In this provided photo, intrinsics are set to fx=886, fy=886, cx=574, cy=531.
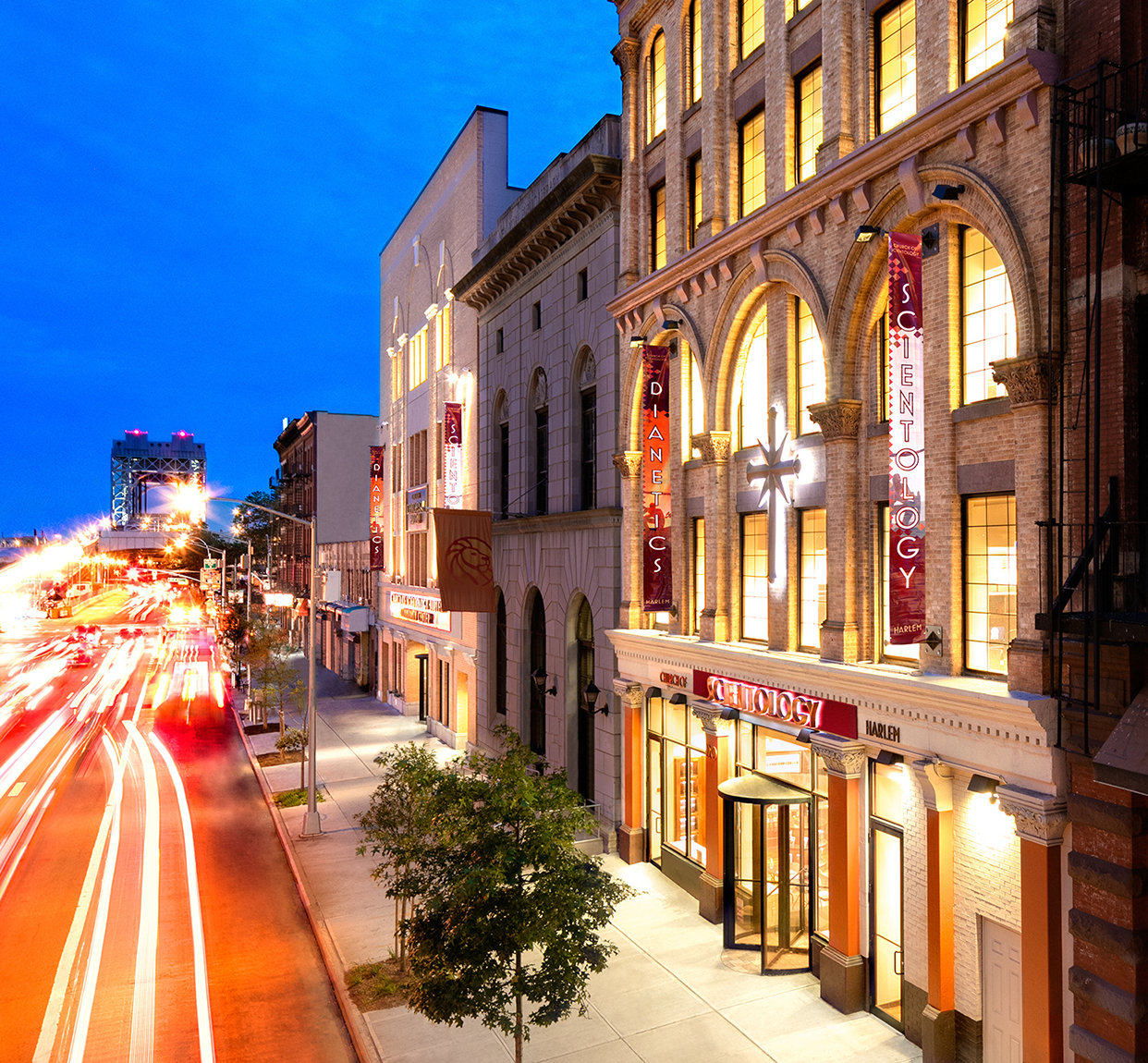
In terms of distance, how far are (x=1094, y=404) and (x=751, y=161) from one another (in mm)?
10438

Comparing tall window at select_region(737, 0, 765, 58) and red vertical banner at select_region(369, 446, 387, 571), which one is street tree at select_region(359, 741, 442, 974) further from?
red vertical banner at select_region(369, 446, 387, 571)

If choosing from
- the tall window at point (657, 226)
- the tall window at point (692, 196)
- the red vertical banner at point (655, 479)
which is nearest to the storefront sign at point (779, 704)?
the red vertical banner at point (655, 479)

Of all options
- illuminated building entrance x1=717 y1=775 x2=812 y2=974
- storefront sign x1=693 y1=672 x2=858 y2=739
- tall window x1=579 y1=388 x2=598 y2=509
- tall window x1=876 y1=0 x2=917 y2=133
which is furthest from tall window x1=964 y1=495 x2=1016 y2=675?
tall window x1=579 y1=388 x2=598 y2=509

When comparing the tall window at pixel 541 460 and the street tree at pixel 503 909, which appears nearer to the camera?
the street tree at pixel 503 909

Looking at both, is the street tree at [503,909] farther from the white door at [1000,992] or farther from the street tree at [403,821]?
the white door at [1000,992]

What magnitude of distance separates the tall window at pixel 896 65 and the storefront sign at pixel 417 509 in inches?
1052

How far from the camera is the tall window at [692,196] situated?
67.1 ft

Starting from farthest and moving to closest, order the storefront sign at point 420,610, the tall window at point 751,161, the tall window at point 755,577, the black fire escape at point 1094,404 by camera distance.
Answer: the storefront sign at point 420,610 → the tall window at point 751,161 → the tall window at point 755,577 → the black fire escape at point 1094,404

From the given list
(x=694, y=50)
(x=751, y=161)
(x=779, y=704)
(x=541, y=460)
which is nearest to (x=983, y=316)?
(x=779, y=704)

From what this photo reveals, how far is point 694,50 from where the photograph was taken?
67.1 feet

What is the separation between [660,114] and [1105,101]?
1334 centimetres

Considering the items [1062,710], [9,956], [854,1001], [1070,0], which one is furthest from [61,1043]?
[1070,0]

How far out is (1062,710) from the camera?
1054 cm

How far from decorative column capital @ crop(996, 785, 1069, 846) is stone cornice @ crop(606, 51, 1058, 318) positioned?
29.2 ft
